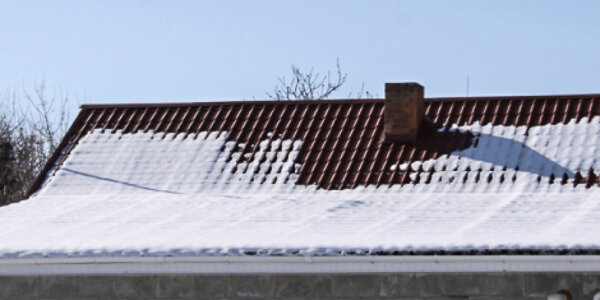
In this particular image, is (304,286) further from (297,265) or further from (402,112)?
(402,112)

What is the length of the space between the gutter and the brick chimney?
16.1ft

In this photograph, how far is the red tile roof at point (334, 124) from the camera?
18.0 m

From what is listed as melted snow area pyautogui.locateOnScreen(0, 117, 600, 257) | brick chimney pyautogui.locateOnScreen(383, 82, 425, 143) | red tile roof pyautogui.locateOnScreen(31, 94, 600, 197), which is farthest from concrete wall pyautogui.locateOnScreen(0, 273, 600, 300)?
brick chimney pyautogui.locateOnScreen(383, 82, 425, 143)

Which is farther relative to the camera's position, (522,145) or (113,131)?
(113,131)

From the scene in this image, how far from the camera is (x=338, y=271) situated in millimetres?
13828

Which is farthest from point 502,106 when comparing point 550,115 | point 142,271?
point 142,271

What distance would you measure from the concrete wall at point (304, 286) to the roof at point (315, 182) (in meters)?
0.44

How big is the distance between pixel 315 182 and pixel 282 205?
134 cm

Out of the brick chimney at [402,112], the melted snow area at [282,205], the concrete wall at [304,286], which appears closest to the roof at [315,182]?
the melted snow area at [282,205]

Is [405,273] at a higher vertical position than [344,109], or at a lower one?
lower

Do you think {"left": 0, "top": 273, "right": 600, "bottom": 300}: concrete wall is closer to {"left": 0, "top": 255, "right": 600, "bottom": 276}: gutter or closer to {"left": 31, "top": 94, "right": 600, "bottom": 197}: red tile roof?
{"left": 0, "top": 255, "right": 600, "bottom": 276}: gutter

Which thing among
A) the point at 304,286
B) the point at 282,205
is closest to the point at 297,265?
the point at 304,286

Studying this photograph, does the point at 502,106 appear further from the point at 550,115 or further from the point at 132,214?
the point at 132,214

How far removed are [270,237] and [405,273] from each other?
58.0 inches
